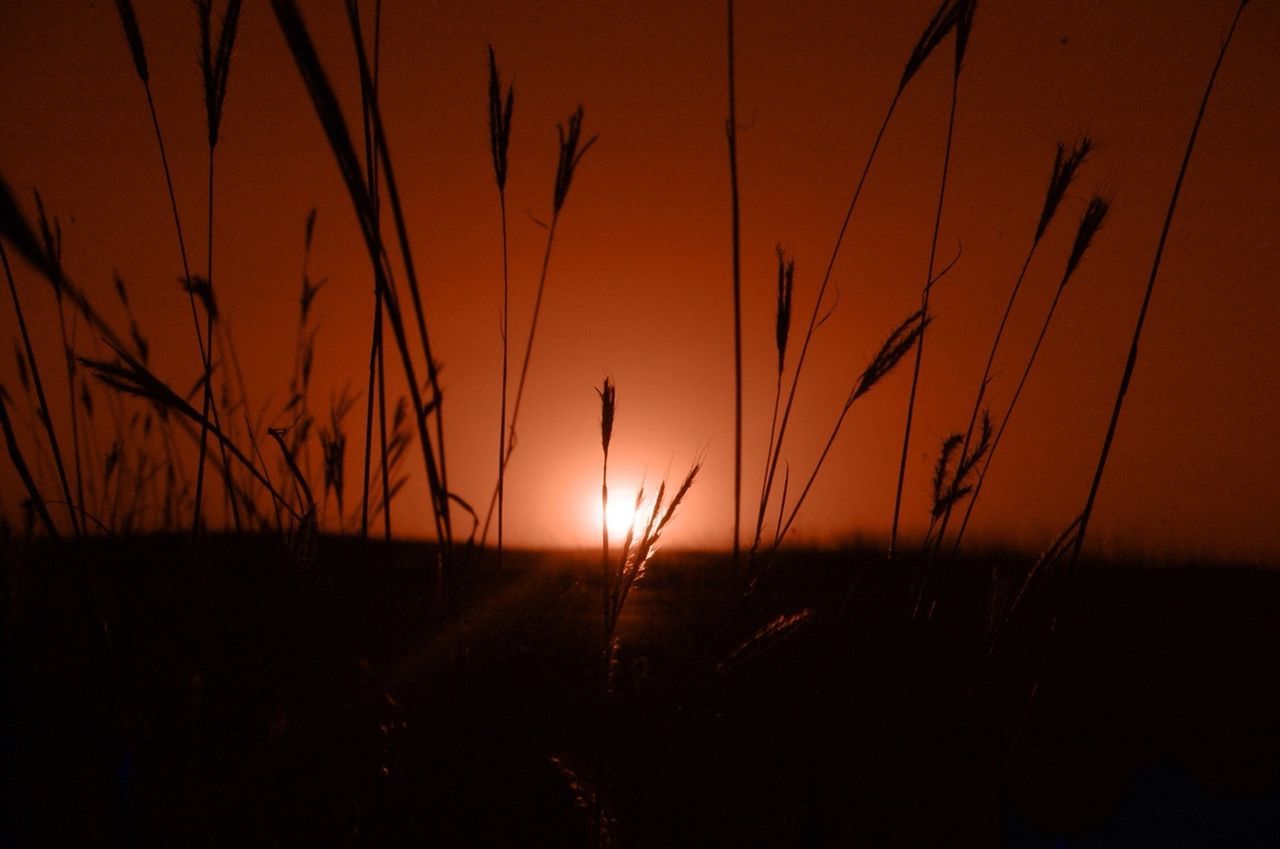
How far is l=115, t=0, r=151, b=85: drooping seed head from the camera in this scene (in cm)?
90

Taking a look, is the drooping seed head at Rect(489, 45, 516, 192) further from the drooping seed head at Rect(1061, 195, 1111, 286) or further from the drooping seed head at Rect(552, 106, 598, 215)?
the drooping seed head at Rect(1061, 195, 1111, 286)

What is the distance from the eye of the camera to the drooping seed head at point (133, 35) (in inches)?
35.4

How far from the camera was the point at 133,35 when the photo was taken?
37.0 inches

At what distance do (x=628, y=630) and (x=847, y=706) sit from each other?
75cm

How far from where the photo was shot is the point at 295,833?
0.92m

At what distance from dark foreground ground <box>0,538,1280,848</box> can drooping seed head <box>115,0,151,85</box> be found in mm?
587

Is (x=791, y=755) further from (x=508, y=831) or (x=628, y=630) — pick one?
(x=628, y=630)

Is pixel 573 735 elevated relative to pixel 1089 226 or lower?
lower

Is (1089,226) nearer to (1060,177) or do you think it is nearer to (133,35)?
(1060,177)

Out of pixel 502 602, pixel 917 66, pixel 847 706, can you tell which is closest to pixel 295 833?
pixel 502 602

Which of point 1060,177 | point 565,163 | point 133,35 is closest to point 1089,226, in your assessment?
point 1060,177

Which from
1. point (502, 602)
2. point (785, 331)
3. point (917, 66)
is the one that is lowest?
point (502, 602)

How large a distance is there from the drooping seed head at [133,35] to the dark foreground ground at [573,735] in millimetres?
587

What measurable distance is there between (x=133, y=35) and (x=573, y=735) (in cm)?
98
